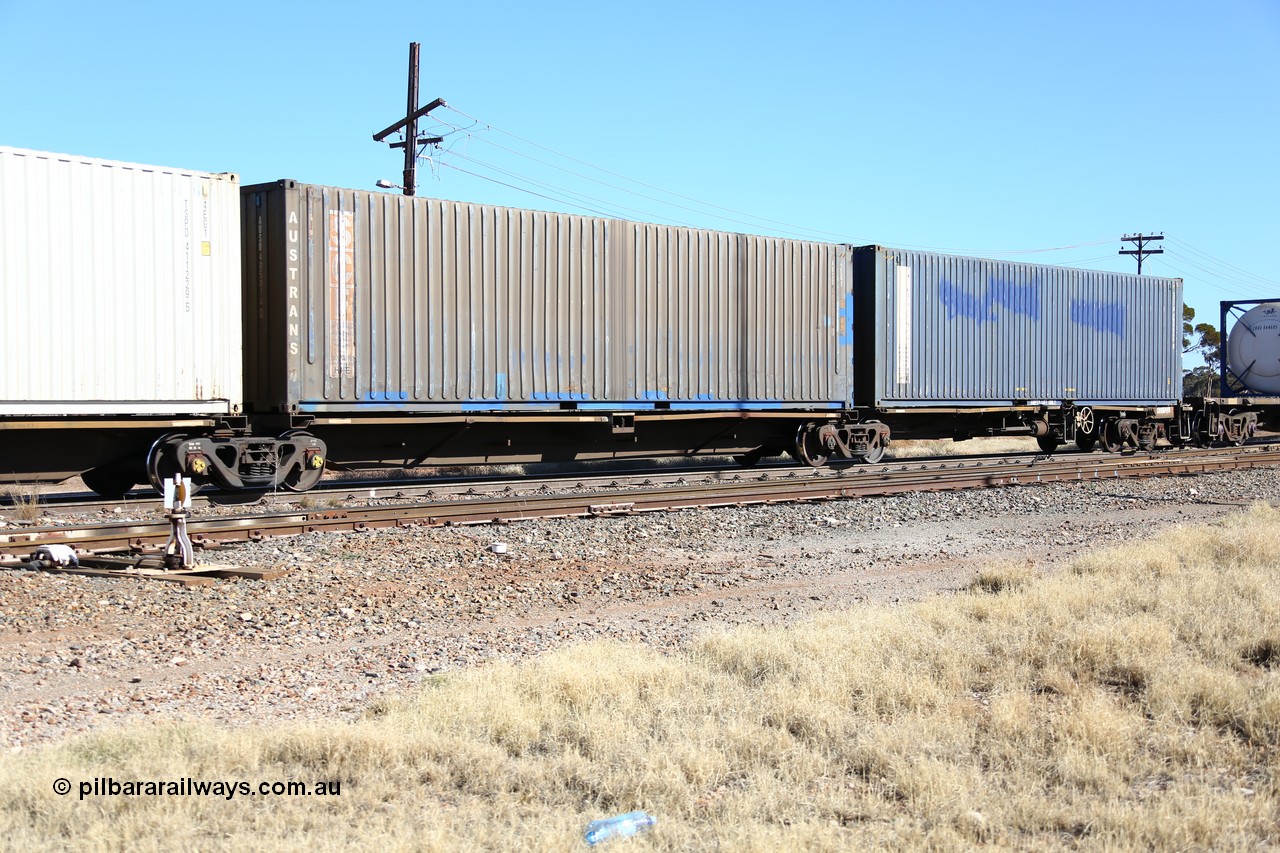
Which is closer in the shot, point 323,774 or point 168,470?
point 323,774

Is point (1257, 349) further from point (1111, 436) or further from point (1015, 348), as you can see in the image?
point (1015, 348)

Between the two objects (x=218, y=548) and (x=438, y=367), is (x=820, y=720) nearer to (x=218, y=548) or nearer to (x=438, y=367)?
(x=218, y=548)

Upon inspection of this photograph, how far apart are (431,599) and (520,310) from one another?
6.84 meters

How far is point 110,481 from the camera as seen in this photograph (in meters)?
12.2

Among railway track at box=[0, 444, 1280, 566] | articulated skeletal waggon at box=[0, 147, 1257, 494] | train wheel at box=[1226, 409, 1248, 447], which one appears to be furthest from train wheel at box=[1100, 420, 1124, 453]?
Result: train wheel at box=[1226, 409, 1248, 447]

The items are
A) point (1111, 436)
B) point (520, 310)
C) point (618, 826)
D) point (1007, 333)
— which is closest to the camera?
point (618, 826)

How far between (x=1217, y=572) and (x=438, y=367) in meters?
8.68

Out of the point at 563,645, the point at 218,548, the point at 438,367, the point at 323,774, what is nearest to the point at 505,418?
the point at 438,367

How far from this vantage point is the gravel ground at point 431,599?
18.4 feet

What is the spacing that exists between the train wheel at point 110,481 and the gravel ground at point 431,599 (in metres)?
3.63

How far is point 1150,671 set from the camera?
570cm

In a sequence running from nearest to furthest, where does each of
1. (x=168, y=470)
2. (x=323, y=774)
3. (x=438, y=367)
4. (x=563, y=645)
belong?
(x=323, y=774)
(x=563, y=645)
(x=168, y=470)
(x=438, y=367)

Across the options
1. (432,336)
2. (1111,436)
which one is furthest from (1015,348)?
(432,336)

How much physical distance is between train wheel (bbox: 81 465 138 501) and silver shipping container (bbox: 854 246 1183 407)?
11252 mm
